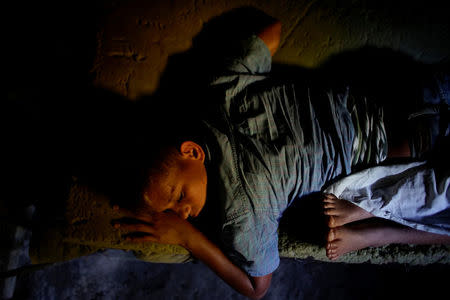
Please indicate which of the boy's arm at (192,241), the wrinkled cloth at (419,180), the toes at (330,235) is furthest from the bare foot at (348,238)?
the boy's arm at (192,241)

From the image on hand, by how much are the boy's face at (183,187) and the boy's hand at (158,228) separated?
21 centimetres

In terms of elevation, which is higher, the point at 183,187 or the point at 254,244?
the point at 183,187

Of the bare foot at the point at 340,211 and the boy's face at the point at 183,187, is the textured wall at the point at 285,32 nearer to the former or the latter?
the boy's face at the point at 183,187

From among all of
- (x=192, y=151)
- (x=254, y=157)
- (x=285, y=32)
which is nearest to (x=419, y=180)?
(x=254, y=157)

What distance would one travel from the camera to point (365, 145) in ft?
5.62

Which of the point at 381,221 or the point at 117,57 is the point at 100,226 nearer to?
the point at 117,57

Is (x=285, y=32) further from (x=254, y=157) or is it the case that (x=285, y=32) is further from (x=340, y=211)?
(x=340, y=211)

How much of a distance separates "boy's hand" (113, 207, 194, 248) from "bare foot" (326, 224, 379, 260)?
99cm

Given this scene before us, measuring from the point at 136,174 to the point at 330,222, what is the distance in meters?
1.30

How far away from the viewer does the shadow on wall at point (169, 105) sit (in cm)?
187

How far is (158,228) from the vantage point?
1706 mm

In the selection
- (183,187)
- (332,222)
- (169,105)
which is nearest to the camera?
(183,187)

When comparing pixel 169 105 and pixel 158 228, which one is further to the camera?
pixel 169 105

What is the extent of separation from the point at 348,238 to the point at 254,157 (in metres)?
0.87
